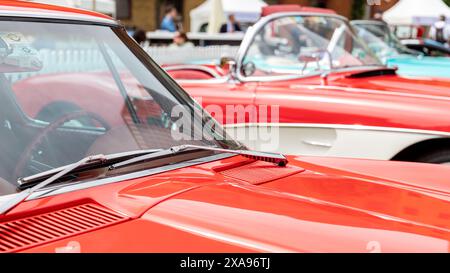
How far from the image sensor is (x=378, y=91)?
406 centimetres

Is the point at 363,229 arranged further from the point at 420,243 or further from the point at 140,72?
the point at 140,72

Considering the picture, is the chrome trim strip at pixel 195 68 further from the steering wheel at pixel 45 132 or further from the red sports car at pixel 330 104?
the steering wheel at pixel 45 132

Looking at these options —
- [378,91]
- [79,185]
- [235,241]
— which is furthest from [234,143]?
[378,91]

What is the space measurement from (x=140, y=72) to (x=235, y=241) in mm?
1156

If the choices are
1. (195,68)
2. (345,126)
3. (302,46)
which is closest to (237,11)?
(302,46)

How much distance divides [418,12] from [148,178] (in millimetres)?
15935

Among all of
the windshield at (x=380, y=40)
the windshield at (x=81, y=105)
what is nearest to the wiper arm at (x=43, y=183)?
the windshield at (x=81, y=105)

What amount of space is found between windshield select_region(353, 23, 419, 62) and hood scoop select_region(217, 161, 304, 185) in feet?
16.5

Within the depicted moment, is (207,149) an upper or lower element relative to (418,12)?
lower

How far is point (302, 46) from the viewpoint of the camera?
525 centimetres

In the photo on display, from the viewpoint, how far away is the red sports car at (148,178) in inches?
59.8

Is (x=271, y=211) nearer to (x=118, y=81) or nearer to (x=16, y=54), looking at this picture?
(x=16, y=54)

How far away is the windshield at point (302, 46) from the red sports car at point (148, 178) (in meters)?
2.52

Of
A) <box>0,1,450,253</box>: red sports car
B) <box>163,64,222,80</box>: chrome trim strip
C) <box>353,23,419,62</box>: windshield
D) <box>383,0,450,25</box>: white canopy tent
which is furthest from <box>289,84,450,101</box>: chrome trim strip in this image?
<box>383,0,450,25</box>: white canopy tent
